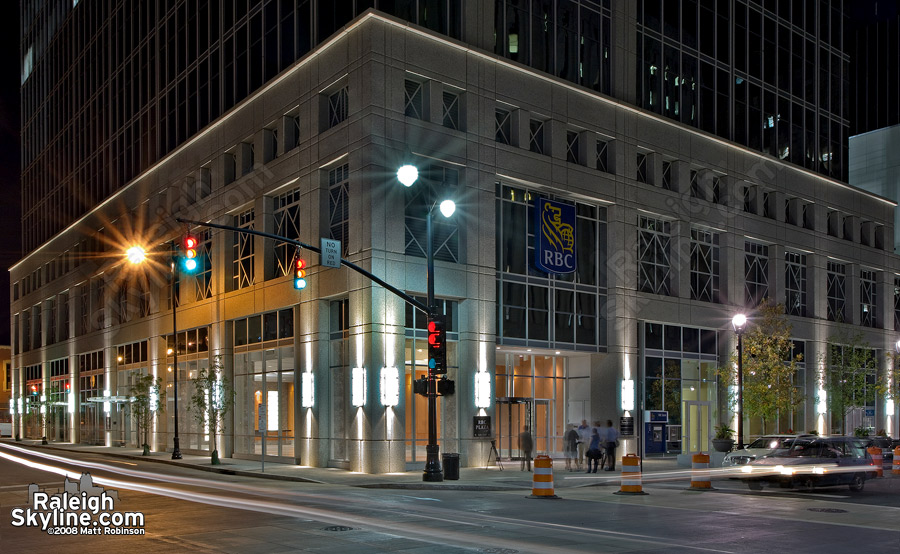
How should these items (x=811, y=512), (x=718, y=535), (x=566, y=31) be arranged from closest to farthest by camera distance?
(x=718, y=535)
(x=811, y=512)
(x=566, y=31)

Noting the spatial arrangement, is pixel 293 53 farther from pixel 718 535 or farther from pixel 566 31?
pixel 718 535

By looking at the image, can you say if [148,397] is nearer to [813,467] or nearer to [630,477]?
[630,477]

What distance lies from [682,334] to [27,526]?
33.8 m

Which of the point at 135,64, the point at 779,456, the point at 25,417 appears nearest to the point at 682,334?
the point at 779,456

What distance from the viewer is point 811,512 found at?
2008 centimetres

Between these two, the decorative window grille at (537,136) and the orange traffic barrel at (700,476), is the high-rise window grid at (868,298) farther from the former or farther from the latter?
the orange traffic barrel at (700,476)

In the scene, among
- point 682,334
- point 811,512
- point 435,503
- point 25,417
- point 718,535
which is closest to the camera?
point 718,535

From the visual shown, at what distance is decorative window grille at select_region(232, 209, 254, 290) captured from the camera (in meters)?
41.5

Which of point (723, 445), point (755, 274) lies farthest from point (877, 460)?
point (755, 274)

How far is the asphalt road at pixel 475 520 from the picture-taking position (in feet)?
48.0

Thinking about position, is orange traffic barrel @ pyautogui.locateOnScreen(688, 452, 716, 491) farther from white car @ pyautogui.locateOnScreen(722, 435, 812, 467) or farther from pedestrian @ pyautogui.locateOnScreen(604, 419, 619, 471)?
pedestrian @ pyautogui.locateOnScreen(604, 419, 619, 471)

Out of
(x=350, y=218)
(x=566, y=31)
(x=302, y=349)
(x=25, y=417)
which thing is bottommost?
(x=25, y=417)

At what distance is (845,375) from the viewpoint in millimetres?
51531

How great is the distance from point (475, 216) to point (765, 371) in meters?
18.5
